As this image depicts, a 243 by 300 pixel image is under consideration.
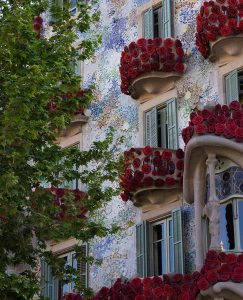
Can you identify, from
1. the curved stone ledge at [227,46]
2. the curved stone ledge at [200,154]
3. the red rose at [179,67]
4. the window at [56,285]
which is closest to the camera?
the curved stone ledge at [200,154]

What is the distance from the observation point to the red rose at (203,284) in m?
17.3

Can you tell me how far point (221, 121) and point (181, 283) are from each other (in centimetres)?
350

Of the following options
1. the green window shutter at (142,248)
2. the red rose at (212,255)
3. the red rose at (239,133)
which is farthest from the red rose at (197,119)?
the green window shutter at (142,248)

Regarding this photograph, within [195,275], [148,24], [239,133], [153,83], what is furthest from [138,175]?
[148,24]

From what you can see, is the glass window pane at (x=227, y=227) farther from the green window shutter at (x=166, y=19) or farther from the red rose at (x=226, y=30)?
the green window shutter at (x=166, y=19)

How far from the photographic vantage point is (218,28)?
2006cm

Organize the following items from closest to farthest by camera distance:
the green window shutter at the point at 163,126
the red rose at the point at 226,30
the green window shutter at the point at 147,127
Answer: the red rose at the point at 226,30 < the green window shutter at the point at 163,126 < the green window shutter at the point at 147,127

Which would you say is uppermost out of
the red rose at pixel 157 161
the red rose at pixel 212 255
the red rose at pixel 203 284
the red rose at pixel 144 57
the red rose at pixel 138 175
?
the red rose at pixel 144 57

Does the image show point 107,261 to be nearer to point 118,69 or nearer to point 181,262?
point 181,262

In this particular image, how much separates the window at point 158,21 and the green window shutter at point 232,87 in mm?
2531

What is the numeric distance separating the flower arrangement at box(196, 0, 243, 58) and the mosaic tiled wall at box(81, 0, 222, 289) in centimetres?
105

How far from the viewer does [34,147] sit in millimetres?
17500

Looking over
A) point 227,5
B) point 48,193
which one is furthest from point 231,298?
point 227,5

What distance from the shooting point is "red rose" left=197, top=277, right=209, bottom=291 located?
1733 centimetres
